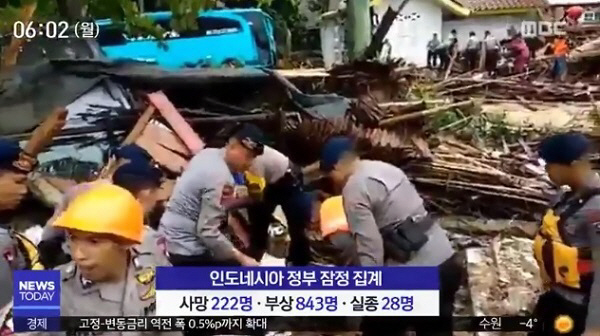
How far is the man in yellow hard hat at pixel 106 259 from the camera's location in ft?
8.03

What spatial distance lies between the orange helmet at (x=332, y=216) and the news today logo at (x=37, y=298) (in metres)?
0.72

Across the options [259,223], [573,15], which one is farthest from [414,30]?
[259,223]

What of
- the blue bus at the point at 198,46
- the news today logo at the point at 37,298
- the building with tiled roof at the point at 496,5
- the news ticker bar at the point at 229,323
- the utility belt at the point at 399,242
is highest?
the building with tiled roof at the point at 496,5

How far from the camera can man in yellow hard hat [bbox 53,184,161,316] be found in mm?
2447

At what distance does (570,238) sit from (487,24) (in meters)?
0.61

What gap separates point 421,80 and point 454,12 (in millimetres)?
205

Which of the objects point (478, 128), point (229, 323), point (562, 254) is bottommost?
point (229, 323)

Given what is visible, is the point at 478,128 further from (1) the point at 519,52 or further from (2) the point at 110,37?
(2) the point at 110,37

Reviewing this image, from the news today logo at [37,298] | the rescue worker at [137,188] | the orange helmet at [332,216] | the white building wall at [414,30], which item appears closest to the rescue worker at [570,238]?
the white building wall at [414,30]

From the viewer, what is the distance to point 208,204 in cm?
251

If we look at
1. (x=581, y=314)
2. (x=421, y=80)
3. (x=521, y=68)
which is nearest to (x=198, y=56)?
(x=421, y=80)

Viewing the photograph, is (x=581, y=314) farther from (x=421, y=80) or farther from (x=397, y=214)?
(x=421, y=80)

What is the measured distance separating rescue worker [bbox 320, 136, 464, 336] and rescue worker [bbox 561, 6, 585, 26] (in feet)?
1.98

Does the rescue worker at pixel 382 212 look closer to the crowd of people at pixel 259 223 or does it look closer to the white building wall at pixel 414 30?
the crowd of people at pixel 259 223
